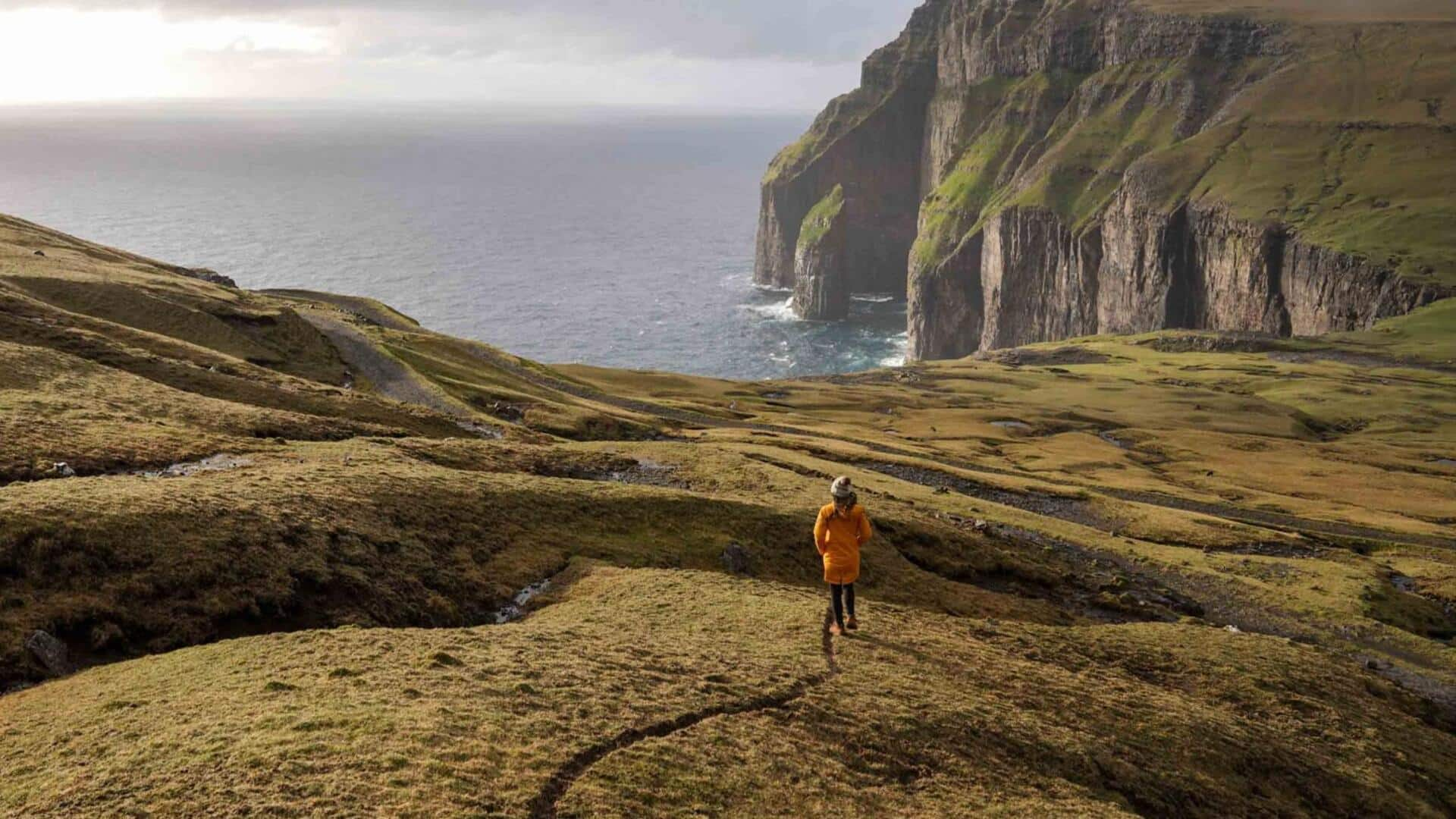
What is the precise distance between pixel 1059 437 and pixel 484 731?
9432 cm

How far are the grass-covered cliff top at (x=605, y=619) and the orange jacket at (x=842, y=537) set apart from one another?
293 cm

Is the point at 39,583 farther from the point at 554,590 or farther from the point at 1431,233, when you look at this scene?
the point at 1431,233

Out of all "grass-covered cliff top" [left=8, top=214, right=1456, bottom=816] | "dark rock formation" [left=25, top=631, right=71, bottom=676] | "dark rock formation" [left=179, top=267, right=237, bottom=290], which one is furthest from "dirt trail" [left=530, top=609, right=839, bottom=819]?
"dark rock formation" [left=179, top=267, right=237, bottom=290]

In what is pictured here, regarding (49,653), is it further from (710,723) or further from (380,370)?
(380,370)

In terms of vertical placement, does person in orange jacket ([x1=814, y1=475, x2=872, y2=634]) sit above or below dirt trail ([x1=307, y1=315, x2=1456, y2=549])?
above

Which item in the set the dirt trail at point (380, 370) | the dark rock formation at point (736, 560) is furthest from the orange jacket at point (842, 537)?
the dirt trail at point (380, 370)

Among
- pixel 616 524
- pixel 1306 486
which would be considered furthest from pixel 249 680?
pixel 1306 486

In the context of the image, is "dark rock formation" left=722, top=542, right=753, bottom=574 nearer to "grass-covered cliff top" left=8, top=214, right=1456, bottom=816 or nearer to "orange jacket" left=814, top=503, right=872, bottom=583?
"grass-covered cliff top" left=8, top=214, right=1456, bottom=816

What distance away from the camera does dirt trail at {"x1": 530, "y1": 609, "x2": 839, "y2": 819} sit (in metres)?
20.1

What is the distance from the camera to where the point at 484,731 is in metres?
22.1

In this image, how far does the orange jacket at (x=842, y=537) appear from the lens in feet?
93.5

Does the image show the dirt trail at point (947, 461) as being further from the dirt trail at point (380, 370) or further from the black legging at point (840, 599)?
the black legging at point (840, 599)

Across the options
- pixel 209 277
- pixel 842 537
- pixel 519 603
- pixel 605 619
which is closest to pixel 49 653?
pixel 519 603

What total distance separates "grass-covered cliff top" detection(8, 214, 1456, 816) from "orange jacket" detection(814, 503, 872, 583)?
293 cm
